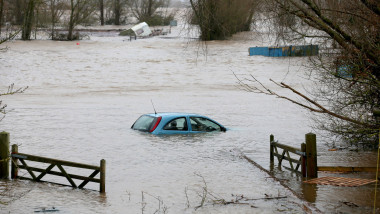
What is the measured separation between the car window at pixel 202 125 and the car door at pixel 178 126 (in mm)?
288

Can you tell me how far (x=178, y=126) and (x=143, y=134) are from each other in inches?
52.7

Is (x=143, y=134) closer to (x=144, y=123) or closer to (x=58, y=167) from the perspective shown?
(x=144, y=123)

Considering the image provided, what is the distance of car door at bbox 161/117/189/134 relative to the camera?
2123 centimetres

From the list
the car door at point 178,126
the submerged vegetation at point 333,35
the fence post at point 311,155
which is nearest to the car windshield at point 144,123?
the car door at point 178,126

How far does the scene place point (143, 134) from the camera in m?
21.8

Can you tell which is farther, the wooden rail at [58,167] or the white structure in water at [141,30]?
the white structure in water at [141,30]

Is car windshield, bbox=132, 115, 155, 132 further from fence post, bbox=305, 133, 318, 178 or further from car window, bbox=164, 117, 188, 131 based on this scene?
fence post, bbox=305, 133, 318, 178

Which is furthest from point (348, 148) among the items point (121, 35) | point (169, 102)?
point (121, 35)

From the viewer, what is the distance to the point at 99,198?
13781 millimetres

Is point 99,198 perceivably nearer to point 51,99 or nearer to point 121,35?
point 51,99

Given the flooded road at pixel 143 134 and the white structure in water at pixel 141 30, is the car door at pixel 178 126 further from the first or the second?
the white structure in water at pixel 141 30

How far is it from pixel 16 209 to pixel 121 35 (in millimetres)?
77429

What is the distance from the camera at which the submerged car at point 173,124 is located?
21078 mm

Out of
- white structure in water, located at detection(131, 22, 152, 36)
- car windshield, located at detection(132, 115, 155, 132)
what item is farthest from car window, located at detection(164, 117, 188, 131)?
white structure in water, located at detection(131, 22, 152, 36)
